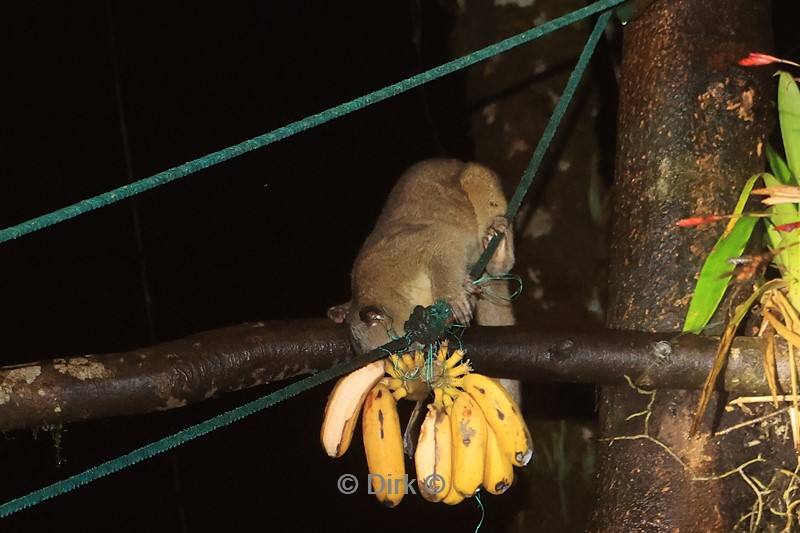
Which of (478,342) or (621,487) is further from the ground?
(478,342)

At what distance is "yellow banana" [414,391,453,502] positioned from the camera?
2729 mm

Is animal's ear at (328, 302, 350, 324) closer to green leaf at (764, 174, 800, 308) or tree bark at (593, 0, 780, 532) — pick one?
tree bark at (593, 0, 780, 532)

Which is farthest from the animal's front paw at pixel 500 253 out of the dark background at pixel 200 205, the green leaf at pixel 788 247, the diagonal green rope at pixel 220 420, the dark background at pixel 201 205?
the dark background at pixel 200 205

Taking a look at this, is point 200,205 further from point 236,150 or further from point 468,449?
point 236,150

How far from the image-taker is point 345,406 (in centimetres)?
293

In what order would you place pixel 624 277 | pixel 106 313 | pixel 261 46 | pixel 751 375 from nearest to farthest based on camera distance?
pixel 751 375 → pixel 624 277 → pixel 106 313 → pixel 261 46

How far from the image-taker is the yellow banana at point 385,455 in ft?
9.25

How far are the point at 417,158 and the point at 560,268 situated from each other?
16.7ft

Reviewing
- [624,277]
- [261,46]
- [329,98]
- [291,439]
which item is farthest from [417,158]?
[624,277]

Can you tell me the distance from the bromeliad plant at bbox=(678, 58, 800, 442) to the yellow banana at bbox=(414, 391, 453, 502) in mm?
831

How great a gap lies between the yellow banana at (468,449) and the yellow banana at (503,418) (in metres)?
0.06

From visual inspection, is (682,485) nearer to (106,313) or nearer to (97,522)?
(106,313)

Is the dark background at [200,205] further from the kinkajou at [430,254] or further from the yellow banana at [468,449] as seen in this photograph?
the yellow banana at [468,449]

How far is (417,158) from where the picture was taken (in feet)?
31.5
